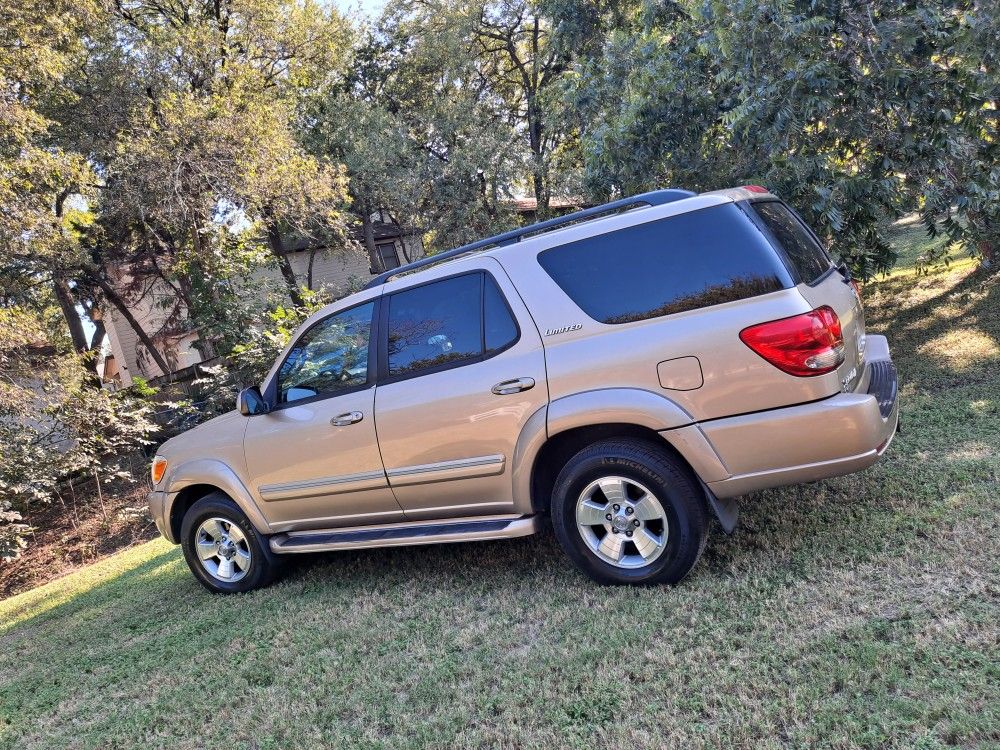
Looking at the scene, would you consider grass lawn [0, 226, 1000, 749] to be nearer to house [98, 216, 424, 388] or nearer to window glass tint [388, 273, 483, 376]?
window glass tint [388, 273, 483, 376]

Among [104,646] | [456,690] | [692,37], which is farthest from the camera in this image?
[692,37]

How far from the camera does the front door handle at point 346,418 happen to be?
181 inches

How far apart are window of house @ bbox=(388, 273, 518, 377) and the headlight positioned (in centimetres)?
220

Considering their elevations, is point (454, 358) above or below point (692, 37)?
below

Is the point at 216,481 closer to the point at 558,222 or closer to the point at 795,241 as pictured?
the point at 558,222

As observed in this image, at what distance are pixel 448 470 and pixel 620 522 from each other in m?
1.02

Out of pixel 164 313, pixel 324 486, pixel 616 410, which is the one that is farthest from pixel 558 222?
pixel 164 313

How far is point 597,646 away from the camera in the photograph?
3.46m

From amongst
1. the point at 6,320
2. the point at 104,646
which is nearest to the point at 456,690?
the point at 104,646

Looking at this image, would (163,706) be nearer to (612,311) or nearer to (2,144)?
(612,311)

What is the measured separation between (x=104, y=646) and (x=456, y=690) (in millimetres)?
3032

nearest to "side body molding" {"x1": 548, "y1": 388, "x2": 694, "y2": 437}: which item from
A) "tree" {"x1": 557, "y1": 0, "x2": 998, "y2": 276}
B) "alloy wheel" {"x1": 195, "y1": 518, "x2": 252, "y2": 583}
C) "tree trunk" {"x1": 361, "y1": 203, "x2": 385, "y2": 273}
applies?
"alloy wheel" {"x1": 195, "y1": 518, "x2": 252, "y2": 583}

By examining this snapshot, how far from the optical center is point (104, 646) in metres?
5.09

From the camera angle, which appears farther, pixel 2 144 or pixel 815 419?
pixel 2 144
